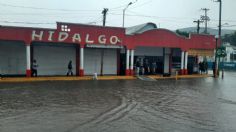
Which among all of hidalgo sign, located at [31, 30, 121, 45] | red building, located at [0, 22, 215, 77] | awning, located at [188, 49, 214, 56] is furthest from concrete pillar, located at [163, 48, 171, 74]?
hidalgo sign, located at [31, 30, 121, 45]

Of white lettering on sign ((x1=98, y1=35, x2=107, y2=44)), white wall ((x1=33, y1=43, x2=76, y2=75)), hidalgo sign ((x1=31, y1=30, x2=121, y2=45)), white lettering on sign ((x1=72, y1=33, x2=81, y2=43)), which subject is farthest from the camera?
white lettering on sign ((x1=98, y1=35, x2=107, y2=44))

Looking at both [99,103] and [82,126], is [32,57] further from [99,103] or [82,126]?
[82,126]

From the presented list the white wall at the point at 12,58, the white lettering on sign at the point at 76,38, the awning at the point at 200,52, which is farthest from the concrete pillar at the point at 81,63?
the awning at the point at 200,52

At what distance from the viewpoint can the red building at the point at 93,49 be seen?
31766 mm

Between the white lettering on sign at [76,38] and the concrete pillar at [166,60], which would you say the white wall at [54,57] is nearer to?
the white lettering on sign at [76,38]

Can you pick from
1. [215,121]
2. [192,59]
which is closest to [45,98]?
[215,121]

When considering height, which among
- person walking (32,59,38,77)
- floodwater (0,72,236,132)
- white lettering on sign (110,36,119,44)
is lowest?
floodwater (0,72,236,132)

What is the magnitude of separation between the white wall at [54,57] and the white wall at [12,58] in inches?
52.4

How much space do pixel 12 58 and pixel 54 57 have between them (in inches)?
165

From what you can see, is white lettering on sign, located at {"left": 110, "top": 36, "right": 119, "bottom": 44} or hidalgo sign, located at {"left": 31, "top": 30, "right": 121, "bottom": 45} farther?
white lettering on sign, located at {"left": 110, "top": 36, "right": 119, "bottom": 44}

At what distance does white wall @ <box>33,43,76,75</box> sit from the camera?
33.5 metres

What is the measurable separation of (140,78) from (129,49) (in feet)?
12.3

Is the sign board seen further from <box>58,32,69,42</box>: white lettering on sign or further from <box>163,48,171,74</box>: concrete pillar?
<box>58,32,69,42</box>: white lettering on sign

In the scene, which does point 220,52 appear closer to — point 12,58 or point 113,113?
point 12,58
